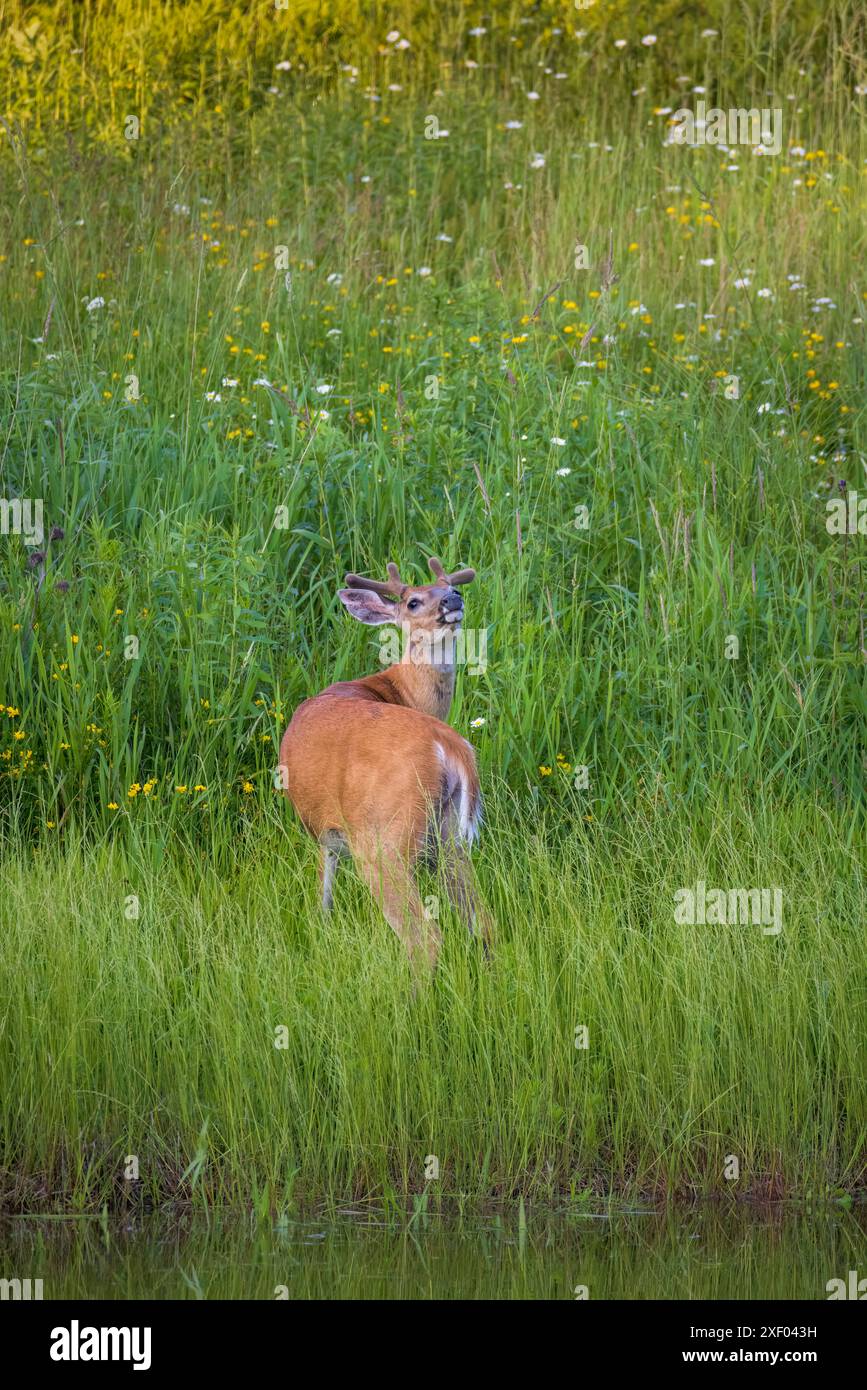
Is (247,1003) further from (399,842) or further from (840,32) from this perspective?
(840,32)

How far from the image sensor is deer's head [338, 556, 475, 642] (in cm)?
638

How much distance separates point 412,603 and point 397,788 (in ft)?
2.89

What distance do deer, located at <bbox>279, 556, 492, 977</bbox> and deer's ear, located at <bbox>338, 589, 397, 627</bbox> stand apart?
1 centimetres

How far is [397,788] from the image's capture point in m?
5.84

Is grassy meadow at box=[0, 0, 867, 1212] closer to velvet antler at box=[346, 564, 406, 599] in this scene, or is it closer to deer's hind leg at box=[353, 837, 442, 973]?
deer's hind leg at box=[353, 837, 442, 973]

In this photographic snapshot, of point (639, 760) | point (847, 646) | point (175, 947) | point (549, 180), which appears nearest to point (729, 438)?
point (847, 646)

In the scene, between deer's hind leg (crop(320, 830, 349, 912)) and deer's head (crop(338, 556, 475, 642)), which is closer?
deer's hind leg (crop(320, 830, 349, 912))

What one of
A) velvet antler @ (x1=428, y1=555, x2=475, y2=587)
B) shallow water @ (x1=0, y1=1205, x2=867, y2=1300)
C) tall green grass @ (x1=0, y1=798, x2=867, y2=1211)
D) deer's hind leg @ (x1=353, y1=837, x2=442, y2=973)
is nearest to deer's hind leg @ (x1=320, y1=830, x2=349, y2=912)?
deer's hind leg @ (x1=353, y1=837, x2=442, y2=973)

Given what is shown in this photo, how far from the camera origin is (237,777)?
688 centimetres

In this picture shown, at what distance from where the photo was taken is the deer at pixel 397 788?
5.73 m

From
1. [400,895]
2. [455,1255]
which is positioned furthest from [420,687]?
[455,1255]

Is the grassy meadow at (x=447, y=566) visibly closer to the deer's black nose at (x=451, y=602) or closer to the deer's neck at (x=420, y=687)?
the deer's neck at (x=420, y=687)

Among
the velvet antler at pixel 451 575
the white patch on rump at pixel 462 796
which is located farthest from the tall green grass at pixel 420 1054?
the velvet antler at pixel 451 575

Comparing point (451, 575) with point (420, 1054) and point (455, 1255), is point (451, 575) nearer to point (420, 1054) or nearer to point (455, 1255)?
point (420, 1054)
